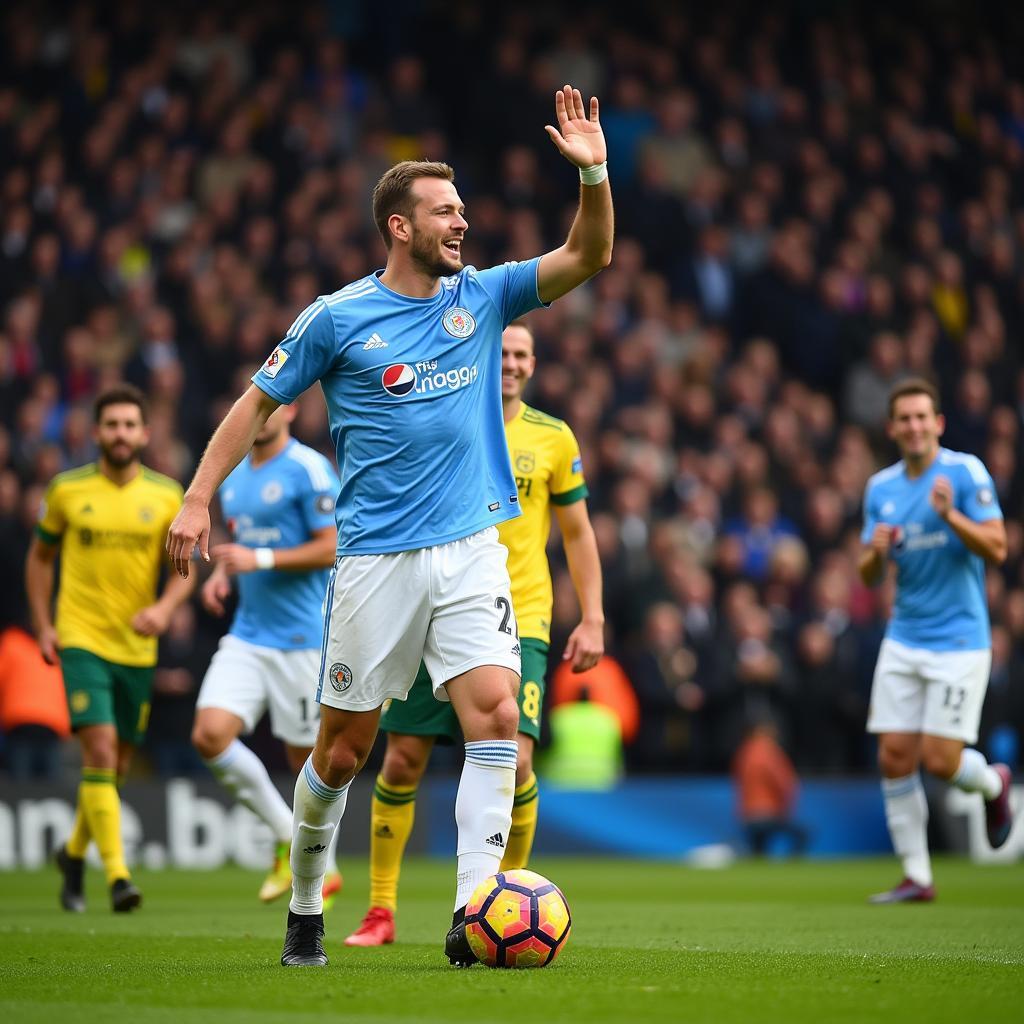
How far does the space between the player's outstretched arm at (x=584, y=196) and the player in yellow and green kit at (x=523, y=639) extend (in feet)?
7.19

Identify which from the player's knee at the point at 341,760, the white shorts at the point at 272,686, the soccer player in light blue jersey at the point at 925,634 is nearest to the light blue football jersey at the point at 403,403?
the player's knee at the point at 341,760

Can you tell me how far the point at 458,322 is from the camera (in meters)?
6.89

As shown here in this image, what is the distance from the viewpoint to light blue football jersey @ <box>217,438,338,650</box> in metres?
10.5

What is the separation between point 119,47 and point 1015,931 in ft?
51.9

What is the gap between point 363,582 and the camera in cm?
671

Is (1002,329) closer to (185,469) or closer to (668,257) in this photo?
(668,257)

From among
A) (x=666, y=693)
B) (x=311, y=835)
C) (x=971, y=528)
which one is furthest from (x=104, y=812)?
(x=666, y=693)

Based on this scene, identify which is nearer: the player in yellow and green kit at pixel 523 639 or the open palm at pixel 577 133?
the open palm at pixel 577 133

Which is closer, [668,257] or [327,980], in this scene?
[327,980]

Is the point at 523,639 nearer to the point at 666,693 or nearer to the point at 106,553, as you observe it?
the point at 106,553

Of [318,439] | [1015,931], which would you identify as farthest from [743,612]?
[1015,931]

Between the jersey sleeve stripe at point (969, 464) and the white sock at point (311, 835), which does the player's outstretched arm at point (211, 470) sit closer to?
the white sock at point (311, 835)

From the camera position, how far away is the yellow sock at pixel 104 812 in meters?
10.3

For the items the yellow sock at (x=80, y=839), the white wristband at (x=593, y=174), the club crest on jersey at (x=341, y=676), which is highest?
the white wristband at (x=593, y=174)
